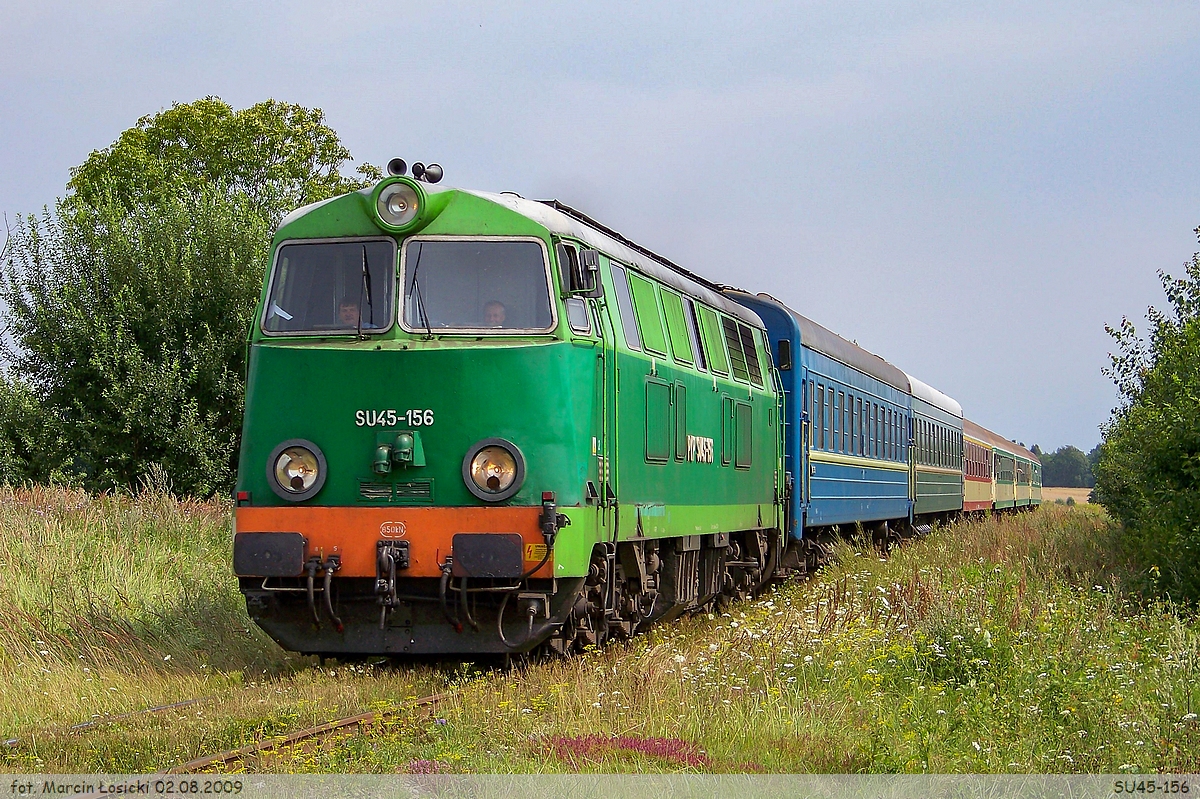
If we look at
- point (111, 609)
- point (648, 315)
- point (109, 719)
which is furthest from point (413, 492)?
point (111, 609)

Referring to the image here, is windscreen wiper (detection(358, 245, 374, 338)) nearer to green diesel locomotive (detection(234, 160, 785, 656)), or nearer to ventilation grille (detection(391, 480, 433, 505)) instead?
green diesel locomotive (detection(234, 160, 785, 656))

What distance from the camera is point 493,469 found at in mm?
9141

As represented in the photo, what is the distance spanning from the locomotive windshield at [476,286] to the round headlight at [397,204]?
18cm

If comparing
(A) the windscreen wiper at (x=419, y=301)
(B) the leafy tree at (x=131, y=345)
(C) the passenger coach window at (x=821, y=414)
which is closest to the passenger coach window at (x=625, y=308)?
(A) the windscreen wiper at (x=419, y=301)

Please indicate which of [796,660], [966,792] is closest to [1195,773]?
[966,792]

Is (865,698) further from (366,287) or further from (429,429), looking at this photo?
(366,287)

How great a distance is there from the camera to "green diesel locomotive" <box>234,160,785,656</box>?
907cm

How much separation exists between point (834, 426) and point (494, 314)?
10898mm

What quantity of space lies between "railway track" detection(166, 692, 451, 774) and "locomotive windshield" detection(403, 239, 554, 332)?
260 cm

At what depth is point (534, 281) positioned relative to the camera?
372 inches

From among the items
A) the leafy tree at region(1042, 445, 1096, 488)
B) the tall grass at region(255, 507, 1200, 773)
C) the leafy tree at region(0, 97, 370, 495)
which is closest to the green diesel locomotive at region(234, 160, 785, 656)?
the tall grass at region(255, 507, 1200, 773)

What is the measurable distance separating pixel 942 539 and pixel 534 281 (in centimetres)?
1388

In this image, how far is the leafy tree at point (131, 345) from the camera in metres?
22.6

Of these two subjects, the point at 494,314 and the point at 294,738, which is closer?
the point at 294,738
